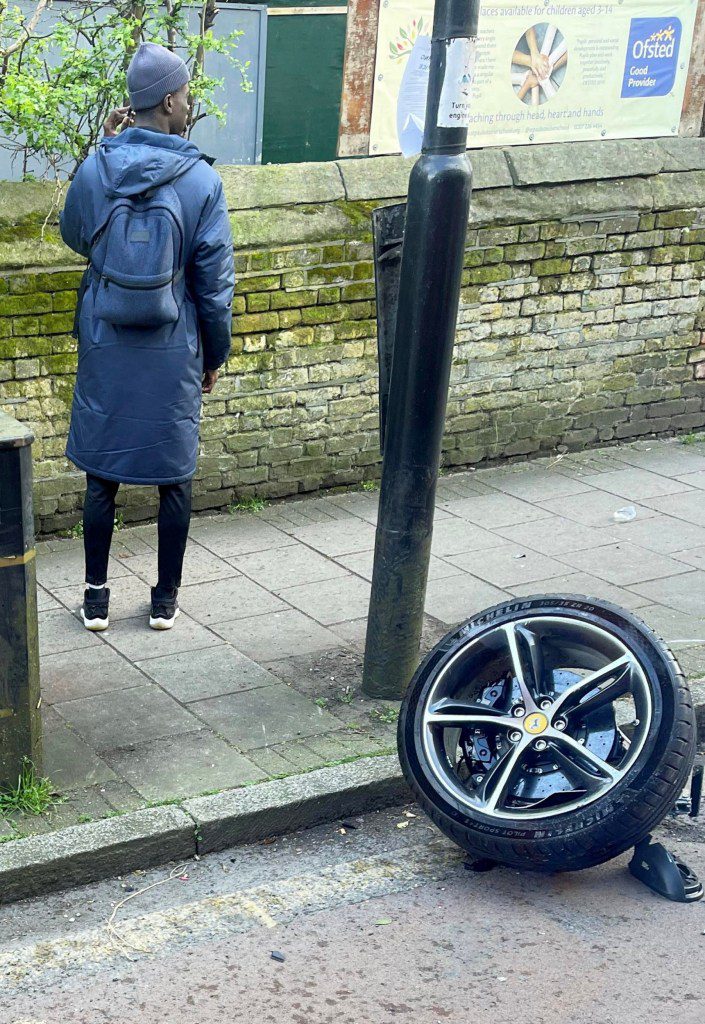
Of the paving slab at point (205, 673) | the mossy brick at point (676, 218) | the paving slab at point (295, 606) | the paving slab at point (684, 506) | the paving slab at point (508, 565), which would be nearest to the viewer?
the paving slab at point (295, 606)

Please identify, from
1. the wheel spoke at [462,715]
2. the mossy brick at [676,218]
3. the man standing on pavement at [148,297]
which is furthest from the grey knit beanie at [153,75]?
the mossy brick at [676,218]

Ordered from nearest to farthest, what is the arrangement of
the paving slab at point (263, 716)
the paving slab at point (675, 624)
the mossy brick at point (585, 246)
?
the paving slab at point (263, 716)
the paving slab at point (675, 624)
the mossy brick at point (585, 246)

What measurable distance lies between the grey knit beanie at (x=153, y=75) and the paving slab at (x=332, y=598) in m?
2.17

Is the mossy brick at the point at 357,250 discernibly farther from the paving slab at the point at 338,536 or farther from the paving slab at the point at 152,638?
the paving slab at the point at 152,638

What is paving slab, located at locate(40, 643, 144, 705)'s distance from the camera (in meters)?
4.87

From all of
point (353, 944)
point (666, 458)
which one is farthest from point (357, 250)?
point (353, 944)

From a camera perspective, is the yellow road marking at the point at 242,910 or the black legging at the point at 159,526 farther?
the black legging at the point at 159,526

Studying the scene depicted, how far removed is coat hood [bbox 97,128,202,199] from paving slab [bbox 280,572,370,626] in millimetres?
1928

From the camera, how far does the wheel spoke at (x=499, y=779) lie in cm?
396

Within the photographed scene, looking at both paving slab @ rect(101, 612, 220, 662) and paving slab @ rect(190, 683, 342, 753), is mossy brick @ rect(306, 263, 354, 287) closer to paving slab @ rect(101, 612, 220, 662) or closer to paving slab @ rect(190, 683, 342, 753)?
paving slab @ rect(101, 612, 220, 662)

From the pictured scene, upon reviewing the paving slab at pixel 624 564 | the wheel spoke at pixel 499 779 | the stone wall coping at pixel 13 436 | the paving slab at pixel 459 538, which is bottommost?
the paving slab at pixel 459 538

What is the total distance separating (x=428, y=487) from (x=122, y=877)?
1731 millimetres

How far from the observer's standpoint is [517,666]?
4.07 metres

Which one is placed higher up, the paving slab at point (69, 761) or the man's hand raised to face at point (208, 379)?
the man's hand raised to face at point (208, 379)
